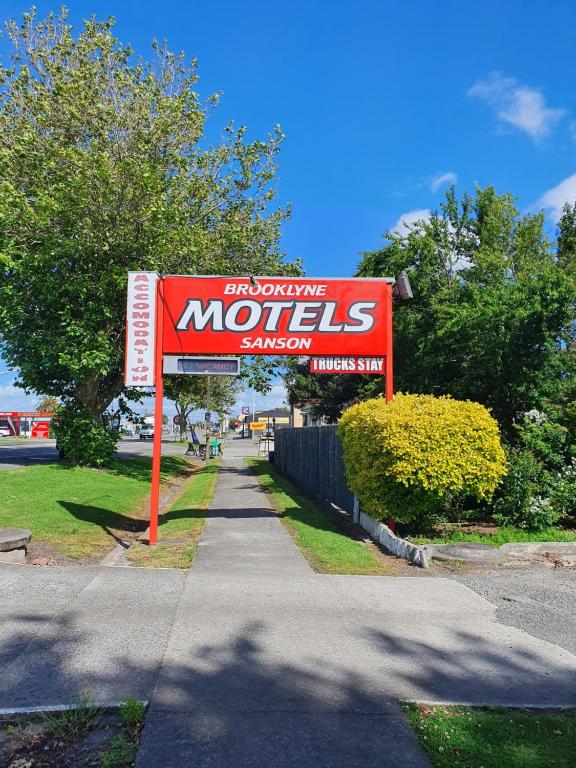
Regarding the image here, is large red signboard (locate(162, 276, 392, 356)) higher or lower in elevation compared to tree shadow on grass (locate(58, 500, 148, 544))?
higher

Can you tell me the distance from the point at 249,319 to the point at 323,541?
4011 millimetres

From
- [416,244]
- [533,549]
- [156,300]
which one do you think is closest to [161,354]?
[156,300]

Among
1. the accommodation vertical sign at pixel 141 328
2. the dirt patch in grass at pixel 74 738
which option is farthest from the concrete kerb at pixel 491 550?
the dirt patch in grass at pixel 74 738

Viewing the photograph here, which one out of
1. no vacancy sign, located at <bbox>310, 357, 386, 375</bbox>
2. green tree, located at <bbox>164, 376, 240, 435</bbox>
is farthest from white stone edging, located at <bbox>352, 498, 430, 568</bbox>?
green tree, located at <bbox>164, 376, 240, 435</bbox>

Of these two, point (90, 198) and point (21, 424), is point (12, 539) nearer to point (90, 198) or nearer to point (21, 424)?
point (90, 198)

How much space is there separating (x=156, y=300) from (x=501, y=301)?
7058 millimetres

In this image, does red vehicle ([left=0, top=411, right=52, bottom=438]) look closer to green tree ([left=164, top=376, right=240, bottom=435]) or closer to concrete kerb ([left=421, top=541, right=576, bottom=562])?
green tree ([left=164, top=376, right=240, bottom=435])

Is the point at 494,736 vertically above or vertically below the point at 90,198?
below

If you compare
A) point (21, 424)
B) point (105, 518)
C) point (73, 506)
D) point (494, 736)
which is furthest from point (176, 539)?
point (21, 424)

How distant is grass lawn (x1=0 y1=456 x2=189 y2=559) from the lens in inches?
391

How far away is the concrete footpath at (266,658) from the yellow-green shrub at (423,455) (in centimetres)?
195

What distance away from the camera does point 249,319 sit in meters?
10.8

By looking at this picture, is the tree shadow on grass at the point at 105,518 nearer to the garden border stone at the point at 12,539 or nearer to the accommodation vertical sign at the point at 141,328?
the garden border stone at the point at 12,539

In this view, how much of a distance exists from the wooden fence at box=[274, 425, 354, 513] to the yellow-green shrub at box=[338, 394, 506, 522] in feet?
10.6
